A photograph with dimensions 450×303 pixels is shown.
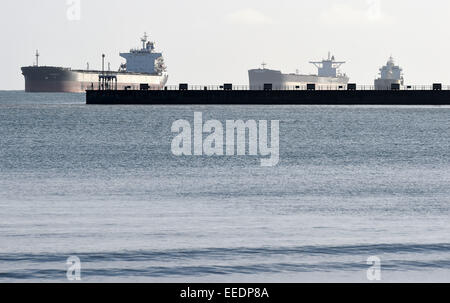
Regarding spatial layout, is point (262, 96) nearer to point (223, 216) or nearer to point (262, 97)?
point (262, 97)

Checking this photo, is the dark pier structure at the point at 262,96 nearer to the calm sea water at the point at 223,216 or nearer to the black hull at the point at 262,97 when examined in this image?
the black hull at the point at 262,97

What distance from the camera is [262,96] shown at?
7475 inches

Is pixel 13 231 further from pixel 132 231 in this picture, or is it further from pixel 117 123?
pixel 117 123

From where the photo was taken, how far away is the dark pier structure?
18471 cm

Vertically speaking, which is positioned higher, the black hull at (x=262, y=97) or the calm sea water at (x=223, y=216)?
the black hull at (x=262, y=97)

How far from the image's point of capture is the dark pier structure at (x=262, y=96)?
18471cm

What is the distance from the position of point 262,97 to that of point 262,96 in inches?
8.7

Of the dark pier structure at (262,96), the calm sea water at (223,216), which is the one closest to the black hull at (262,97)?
the dark pier structure at (262,96)

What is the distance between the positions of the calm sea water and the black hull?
112692mm

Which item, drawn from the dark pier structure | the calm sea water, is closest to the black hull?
the dark pier structure

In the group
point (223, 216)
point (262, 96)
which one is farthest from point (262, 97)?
point (223, 216)

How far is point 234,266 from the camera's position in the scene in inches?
940

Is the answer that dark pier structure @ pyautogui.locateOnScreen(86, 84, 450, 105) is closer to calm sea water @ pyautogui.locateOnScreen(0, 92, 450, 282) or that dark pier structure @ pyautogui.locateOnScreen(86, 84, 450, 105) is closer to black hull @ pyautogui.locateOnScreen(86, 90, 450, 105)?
black hull @ pyautogui.locateOnScreen(86, 90, 450, 105)
